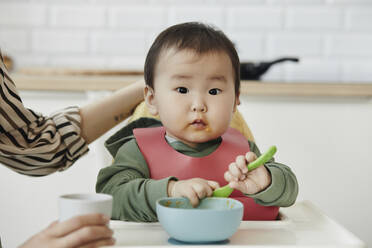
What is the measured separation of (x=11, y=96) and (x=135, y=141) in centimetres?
31

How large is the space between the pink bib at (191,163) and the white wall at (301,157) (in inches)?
38.3

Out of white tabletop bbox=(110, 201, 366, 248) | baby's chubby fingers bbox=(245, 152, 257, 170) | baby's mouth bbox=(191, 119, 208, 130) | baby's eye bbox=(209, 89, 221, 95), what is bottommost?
white tabletop bbox=(110, 201, 366, 248)

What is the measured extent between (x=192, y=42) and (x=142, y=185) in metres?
0.32

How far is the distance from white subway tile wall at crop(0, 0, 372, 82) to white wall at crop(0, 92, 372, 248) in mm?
571

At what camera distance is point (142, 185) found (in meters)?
1.01

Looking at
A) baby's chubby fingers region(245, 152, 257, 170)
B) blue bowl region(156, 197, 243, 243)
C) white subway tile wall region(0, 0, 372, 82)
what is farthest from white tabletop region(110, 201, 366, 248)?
white subway tile wall region(0, 0, 372, 82)

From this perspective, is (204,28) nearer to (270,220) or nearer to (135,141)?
(135,141)

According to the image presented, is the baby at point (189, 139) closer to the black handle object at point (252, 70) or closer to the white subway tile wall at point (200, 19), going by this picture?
the black handle object at point (252, 70)

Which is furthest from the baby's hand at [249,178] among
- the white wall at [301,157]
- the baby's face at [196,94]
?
the white wall at [301,157]

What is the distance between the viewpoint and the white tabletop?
33.1 inches

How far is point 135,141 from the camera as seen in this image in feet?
3.85

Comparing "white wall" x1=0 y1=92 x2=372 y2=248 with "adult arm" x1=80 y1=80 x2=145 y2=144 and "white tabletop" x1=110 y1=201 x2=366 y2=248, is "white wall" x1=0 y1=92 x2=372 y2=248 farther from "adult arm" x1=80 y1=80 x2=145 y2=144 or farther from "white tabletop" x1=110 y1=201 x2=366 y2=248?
"white tabletop" x1=110 y1=201 x2=366 y2=248

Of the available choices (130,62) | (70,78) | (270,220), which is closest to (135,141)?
(270,220)

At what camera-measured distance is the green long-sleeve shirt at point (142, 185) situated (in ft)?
3.25
